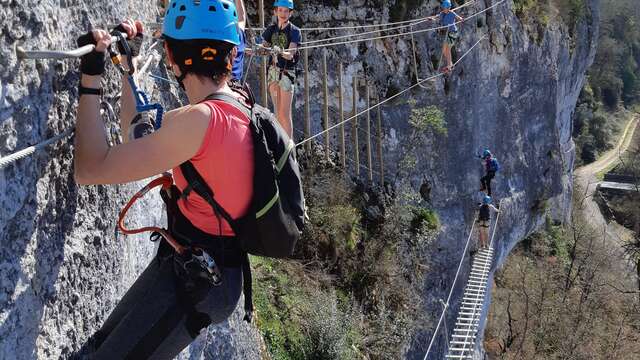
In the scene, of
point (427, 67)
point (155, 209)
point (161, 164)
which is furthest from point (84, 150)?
point (427, 67)

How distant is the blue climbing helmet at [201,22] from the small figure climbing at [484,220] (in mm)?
13687

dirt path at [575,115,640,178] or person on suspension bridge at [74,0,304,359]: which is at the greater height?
person on suspension bridge at [74,0,304,359]

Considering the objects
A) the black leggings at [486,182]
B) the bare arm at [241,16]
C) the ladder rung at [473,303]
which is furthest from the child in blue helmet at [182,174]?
the black leggings at [486,182]

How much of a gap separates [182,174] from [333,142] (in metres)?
10.5

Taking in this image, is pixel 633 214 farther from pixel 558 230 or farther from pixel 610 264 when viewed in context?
pixel 558 230

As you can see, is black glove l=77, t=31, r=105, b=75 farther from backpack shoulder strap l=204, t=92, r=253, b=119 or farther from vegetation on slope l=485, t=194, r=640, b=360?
vegetation on slope l=485, t=194, r=640, b=360

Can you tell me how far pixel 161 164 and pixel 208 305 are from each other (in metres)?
0.58

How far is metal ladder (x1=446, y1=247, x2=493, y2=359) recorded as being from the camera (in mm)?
13602

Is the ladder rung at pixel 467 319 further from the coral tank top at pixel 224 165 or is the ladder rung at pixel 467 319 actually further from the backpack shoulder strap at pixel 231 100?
the backpack shoulder strap at pixel 231 100

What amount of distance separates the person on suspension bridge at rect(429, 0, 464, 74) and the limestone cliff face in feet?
1.10

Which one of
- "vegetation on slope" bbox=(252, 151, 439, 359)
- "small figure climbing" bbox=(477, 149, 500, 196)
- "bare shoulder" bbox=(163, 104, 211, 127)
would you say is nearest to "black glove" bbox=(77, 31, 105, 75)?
"bare shoulder" bbox=(163, 104, 211, 127)

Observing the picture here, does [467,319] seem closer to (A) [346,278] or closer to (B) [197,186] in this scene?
(A) [346,278]

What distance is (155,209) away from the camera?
3621 millimetres

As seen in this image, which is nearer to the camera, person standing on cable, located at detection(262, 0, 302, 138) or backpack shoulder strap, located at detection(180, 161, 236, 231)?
backpack shoulder strap, located at detection(180, 161, 236, 231)
